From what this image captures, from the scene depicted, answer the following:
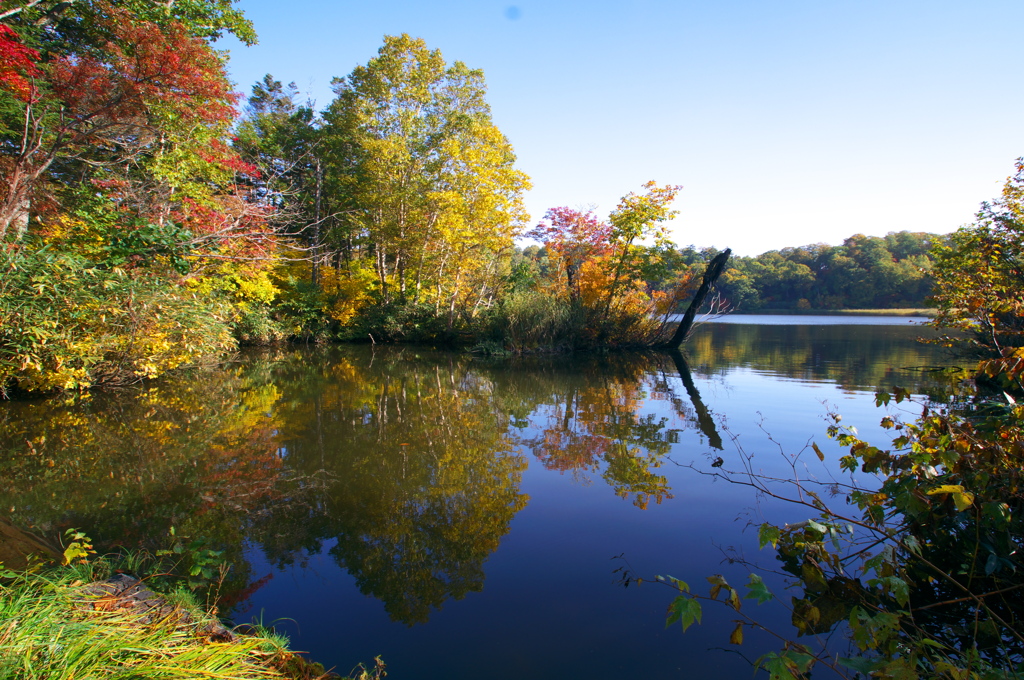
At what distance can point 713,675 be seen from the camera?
244 centimetres

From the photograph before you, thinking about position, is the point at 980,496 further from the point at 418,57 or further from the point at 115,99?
the point at 418,57

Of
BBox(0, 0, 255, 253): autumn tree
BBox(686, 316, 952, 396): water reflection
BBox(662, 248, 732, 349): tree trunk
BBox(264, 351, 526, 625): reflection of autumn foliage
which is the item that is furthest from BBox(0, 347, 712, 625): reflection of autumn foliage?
BBox(662, 248, 732, 349): tree trunk

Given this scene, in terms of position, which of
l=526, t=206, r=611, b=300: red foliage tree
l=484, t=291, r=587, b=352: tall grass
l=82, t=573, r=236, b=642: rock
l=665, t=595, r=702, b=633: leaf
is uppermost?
l=526, t=206, r=611, b=300: red foliage tree

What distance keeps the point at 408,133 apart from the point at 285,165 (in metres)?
9.26

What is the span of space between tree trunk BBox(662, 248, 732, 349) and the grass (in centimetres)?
1583

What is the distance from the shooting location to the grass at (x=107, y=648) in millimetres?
1681

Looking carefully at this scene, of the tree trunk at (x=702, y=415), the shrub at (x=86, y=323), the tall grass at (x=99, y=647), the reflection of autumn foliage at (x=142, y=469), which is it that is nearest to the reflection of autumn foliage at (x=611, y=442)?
the tree trunk at (x=702, y=415)

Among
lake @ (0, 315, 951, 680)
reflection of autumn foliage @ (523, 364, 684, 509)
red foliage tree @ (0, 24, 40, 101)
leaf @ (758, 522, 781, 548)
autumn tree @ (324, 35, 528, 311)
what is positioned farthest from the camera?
autumn tree @ (324, 35, 528, 311)

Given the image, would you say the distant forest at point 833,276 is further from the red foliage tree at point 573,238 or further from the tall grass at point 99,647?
the tall grass at point 99,647

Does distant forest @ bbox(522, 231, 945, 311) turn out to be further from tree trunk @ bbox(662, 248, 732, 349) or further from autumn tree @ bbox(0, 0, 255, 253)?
autumn tree @ bbox(0, 0, 255, 253)

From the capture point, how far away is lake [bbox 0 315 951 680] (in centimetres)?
273

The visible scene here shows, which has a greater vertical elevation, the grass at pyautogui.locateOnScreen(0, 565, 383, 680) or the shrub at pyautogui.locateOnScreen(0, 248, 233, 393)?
the shrub at pyautogui.locateOnScreen(0, 248, 233, 393)

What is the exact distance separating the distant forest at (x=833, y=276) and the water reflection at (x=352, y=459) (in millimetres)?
38160

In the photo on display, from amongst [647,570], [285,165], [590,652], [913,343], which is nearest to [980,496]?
[647,570]
